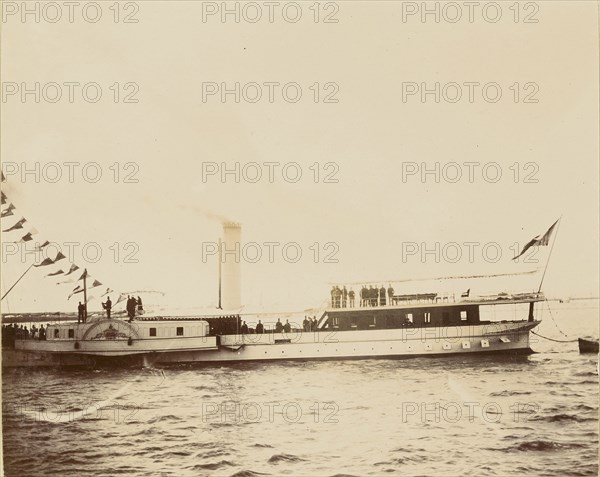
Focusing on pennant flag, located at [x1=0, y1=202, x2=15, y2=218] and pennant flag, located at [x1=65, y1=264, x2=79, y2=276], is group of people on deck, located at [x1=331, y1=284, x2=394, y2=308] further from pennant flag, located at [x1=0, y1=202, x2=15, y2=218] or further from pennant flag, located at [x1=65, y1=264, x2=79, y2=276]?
pennant flag, located at [x1=0, y1=202, x2=15, y2=218]

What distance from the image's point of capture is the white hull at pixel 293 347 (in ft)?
15.4

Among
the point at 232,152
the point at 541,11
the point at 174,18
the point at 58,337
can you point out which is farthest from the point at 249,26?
the point at 58,337

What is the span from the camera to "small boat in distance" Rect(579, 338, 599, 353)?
14.8ft

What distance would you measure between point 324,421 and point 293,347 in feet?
2.29

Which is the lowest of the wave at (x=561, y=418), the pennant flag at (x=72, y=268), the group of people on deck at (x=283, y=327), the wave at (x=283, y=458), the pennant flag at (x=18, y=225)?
the wave at (x=283, y=458)

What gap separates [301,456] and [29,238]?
8.82ft

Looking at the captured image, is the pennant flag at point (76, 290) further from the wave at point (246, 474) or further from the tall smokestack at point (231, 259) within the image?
the wave at point (246, 474)

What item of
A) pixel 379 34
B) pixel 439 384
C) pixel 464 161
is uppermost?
pixel 379 34

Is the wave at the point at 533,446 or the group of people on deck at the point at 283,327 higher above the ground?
the group of people on deck at the point at 283,327

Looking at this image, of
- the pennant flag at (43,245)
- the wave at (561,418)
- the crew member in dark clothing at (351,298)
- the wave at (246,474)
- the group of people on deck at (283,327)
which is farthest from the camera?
the group of people on deck at (283,327)

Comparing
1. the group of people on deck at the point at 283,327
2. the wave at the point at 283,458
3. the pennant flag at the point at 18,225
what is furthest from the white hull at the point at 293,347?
the pennant flag at the point at 18,225

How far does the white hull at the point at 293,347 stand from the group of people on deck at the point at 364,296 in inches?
12.9

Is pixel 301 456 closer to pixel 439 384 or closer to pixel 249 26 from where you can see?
pixel 439 384

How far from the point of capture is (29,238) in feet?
15.1
